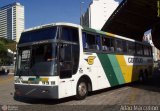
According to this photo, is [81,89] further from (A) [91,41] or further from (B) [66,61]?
(A) [91,41]

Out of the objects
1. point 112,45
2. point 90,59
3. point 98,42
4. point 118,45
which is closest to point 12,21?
point 118,45

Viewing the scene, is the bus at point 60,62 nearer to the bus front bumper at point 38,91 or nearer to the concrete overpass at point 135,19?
the bus front bumper at point 38,91

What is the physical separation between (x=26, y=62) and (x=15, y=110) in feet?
7.34

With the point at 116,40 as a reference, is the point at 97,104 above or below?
below

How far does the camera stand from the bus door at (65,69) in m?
11.4

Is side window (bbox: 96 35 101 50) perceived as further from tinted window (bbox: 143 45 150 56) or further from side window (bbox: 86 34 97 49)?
tinted window (bbox: 143 45 150 56)

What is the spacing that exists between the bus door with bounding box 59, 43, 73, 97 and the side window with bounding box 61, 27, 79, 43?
298 millimetres

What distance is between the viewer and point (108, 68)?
50.3 ft

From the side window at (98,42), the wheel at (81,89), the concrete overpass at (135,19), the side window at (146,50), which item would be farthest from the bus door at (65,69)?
the concrete overpass at (135,19)

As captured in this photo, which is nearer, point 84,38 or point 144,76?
point 84,38

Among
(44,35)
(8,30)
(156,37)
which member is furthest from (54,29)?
(8,30)

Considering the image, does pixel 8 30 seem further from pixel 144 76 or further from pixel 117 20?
pixel 144 76

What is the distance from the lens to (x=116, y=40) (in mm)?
16625

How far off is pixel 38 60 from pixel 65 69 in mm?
1089
